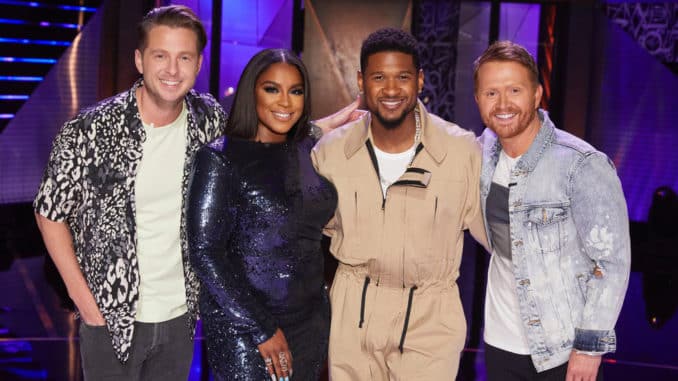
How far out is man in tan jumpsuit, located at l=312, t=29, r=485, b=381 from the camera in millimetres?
2805

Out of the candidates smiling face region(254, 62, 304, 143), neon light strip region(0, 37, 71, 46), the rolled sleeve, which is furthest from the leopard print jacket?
neon light strip region(0, 37, 71, 46)

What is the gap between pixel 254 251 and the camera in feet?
8.32

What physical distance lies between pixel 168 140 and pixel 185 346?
2.40 feet

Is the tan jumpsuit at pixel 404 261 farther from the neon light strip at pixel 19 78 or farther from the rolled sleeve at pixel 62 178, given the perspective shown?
the neon light strip at pixel 19 78

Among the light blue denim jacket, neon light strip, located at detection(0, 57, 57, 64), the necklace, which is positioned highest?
neon light strip, located at detection(0, 57, 57, 64)

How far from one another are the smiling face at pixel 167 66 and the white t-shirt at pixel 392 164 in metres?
0.76

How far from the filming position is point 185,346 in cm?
276

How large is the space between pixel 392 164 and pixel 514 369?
0.85 metres

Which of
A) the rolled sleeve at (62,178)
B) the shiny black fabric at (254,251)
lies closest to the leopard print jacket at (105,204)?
the rolled sleeve at (62,178)

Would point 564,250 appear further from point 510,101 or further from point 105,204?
point 105,204

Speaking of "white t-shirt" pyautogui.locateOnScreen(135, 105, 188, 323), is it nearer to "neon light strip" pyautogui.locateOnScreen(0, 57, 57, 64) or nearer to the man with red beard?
the man with red beard

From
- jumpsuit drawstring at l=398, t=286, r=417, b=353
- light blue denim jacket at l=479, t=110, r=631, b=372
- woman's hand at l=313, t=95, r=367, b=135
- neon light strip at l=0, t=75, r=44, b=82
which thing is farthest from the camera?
neon light strip at l=0, t=75, r=44, b=82

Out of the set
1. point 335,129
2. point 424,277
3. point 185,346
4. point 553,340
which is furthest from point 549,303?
point 185,346

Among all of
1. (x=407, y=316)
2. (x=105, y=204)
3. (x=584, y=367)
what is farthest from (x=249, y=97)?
(x=584, y=367)
